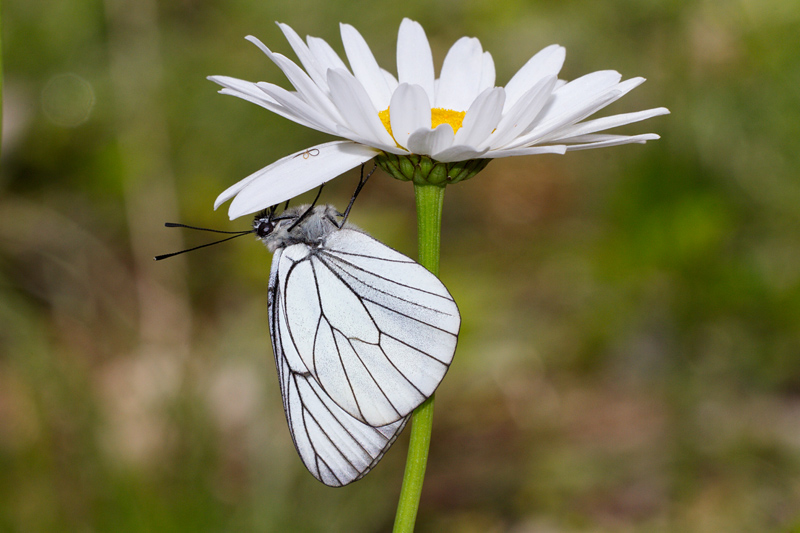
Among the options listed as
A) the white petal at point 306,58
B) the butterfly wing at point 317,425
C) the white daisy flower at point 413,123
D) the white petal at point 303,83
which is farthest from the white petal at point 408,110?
the butterfly wing at point 317,425

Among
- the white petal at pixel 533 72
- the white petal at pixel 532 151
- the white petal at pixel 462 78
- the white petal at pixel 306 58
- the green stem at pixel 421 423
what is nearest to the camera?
the white petal at pixel 532 151

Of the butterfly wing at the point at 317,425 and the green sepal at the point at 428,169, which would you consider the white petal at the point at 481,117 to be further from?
the butterfly wing at the point at 317,425

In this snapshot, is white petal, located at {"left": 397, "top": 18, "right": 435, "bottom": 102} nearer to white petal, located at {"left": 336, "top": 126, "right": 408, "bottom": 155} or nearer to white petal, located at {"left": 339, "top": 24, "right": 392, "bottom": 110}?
white petal, located at {"left": 339, "top": 24, "right": 392, "bottom": 110}

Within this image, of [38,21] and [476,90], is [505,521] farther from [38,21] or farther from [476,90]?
[38,21]

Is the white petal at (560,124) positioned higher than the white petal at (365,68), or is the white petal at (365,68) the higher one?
the white petal at (365,68)

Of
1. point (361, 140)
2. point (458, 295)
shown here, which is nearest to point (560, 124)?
point (361, 140)

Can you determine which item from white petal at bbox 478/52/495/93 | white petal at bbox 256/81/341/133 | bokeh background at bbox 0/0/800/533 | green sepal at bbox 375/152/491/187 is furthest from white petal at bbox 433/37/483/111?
bokeh background at bbox 0/0/800/533

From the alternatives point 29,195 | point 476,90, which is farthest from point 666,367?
point 29,195
